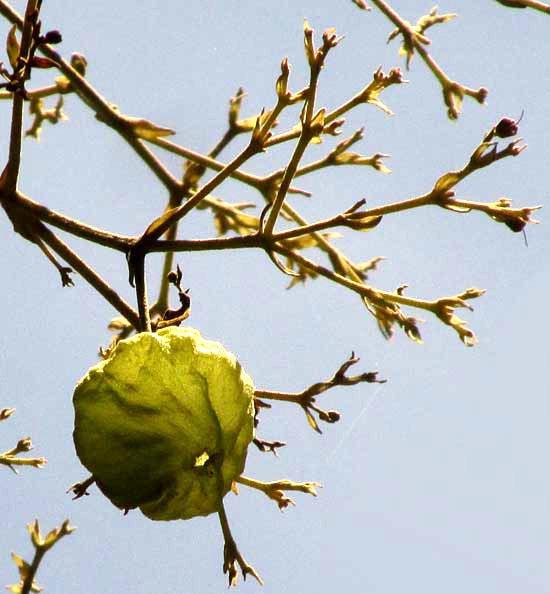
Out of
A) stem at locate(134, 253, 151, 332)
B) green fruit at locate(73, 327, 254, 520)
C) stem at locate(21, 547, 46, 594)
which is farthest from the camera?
stem at locate(21, 547, 46, 594)

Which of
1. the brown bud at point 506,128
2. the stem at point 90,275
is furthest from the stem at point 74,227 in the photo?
the brown bud at point 506,128

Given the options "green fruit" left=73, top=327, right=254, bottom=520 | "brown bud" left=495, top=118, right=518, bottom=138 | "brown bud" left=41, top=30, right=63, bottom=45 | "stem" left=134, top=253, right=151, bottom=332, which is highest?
"brown bud" left=41, top=30, right=63, bottom=45

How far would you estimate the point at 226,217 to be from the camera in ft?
18.8

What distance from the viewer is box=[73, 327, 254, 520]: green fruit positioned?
343 cm

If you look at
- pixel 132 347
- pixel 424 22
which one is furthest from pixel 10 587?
pixel 424 22

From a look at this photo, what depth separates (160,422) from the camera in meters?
3.42

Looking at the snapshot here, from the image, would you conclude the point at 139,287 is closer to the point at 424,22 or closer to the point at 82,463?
the point at 82,463

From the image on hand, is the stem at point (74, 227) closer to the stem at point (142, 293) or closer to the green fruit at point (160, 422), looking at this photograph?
the stem at point (142, 293)

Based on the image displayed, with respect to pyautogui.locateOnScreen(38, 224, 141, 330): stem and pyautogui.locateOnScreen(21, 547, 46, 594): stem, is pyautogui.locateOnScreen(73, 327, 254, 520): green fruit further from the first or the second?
pyautogui.locateOnScreen(21, 547, 46, 594): stem

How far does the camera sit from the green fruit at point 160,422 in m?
3.43

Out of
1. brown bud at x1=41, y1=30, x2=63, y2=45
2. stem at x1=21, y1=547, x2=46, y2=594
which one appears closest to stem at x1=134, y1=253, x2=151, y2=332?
brown bud at x1=41, y1=30, x2=63, y2=45

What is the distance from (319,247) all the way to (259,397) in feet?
5.23

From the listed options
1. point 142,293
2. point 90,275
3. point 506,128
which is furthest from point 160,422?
point 506,128

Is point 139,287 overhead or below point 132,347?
overhead
